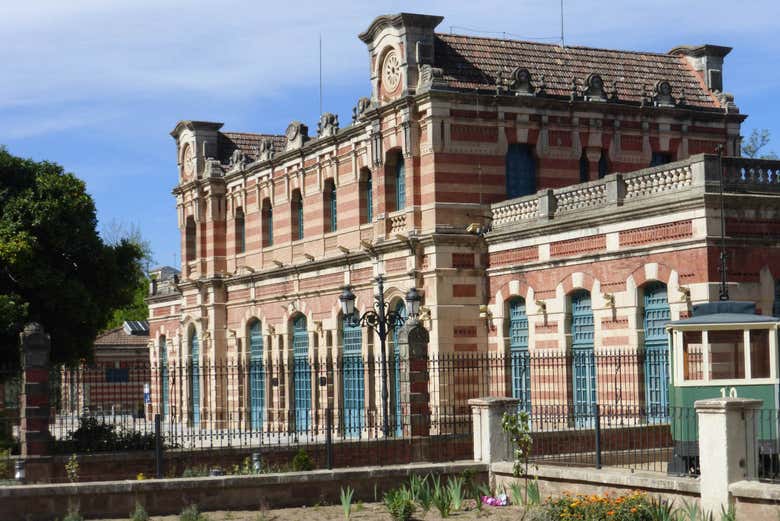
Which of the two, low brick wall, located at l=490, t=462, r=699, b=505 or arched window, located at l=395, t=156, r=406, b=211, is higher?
arched window, located at l=395, t=156, r=406, b=211

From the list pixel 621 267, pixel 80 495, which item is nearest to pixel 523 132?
pixel 621 267

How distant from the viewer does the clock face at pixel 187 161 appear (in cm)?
5150

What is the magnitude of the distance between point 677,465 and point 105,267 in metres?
17.6

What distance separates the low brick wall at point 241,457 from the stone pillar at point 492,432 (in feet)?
6.54

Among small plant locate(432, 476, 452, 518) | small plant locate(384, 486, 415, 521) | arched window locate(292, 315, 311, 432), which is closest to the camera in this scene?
small plant locate(384, 486, 415, 521)

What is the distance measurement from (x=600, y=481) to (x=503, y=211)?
48.1 ft

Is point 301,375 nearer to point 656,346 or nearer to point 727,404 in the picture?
point 656,346

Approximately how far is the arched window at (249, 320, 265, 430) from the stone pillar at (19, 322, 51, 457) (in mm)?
20929

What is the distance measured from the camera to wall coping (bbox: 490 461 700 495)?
1972 cm

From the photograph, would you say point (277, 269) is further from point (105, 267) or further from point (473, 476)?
point (473, 476)

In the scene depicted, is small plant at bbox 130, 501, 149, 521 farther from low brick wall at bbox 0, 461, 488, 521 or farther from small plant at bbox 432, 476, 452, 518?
small plant at bbox 432, 476, 452, 518

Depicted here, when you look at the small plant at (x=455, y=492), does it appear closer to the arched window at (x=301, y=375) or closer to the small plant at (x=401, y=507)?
the small plant at (x=401, y=507)

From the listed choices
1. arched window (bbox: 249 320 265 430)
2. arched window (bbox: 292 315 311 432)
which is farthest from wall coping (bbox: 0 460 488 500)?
arched window (bbox: 249 320 265 430)

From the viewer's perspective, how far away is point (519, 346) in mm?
34438
